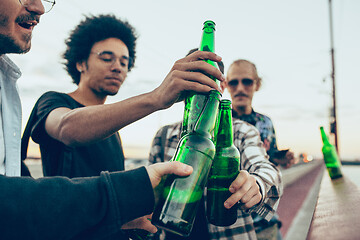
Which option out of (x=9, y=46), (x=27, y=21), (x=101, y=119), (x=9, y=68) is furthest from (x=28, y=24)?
(x=101, y=119)

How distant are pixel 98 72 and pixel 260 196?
5.26ft

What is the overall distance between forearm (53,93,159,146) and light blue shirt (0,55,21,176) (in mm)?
293

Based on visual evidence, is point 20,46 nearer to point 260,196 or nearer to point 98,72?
point 98,72

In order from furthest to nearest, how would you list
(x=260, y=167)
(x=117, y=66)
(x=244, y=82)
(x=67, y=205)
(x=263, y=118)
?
(x=244, y=82) < (x=263, y=118) < (x=117, y=66) < (x=260, y=167) < (x=67, y=205)

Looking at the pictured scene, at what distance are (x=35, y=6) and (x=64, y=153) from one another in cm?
76

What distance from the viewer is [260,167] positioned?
4.48ft

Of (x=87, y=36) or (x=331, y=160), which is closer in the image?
(x=87, y=36)

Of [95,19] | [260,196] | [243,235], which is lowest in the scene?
[243,235]

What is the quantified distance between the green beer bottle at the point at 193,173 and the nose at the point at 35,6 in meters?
0.90

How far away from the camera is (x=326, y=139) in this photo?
3420 mm

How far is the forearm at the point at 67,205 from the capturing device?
1.64ft

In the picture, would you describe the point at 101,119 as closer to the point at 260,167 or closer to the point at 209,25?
the point at 209,25

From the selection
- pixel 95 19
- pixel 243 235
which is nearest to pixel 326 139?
pixel 243 235

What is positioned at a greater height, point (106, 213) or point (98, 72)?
point (98, 72)
